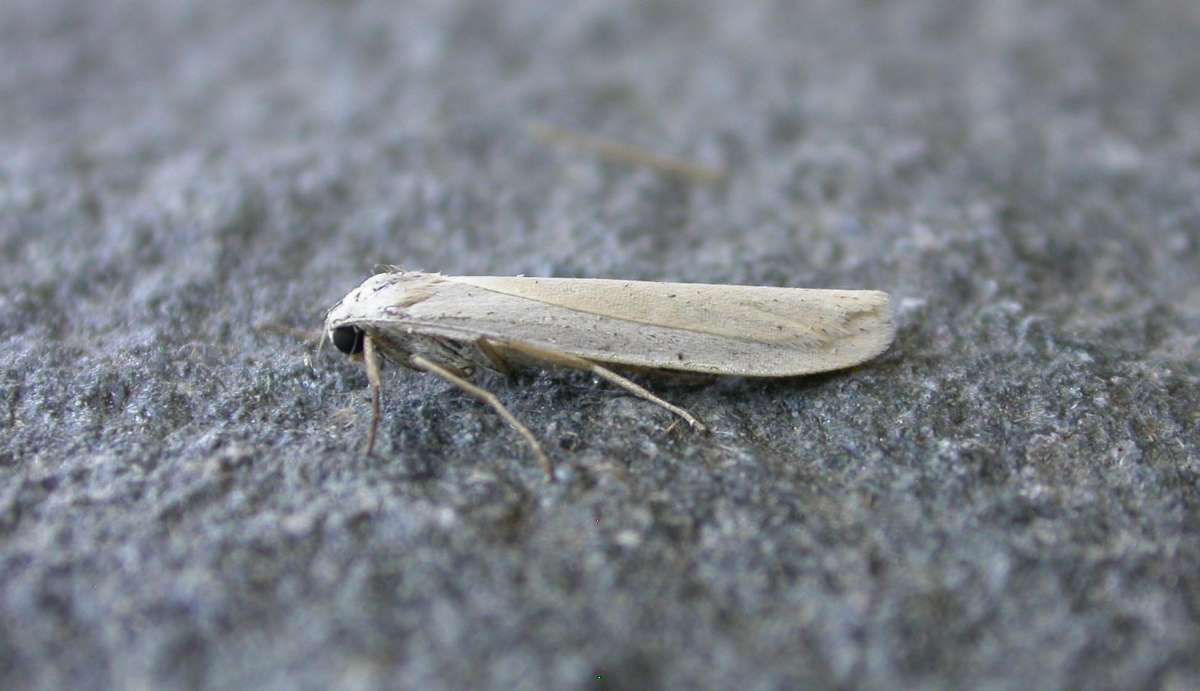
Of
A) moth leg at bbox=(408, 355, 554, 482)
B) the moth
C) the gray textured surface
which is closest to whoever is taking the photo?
the gray textured surface

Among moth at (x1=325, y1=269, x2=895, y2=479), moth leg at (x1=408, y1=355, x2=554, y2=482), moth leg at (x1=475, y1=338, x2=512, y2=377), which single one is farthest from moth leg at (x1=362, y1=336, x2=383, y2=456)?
moth leg at (x1=475, y1=338, x2=512, y2=377)

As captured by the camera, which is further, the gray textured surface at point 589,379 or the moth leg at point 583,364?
the moth leg at point 583,364

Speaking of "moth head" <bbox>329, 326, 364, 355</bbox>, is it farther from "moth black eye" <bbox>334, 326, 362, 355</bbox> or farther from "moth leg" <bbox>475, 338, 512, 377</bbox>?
"moth leg" <bbox>475, 338, 512, 377</bbox>

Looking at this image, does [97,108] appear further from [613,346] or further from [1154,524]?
[1154,524]

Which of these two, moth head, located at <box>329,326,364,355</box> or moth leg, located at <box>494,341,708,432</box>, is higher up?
moth head, located at <box>329,326,364,355</box>

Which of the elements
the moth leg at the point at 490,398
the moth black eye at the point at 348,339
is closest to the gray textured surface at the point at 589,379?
the moth leg at the point at 490,398

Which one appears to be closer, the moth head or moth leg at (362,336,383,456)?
moth leg at (362,336,383,456)

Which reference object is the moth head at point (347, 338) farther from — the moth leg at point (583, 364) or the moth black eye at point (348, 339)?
the moth leg at point (583, 364)

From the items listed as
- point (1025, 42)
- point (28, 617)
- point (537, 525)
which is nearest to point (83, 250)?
point (28, 617)
